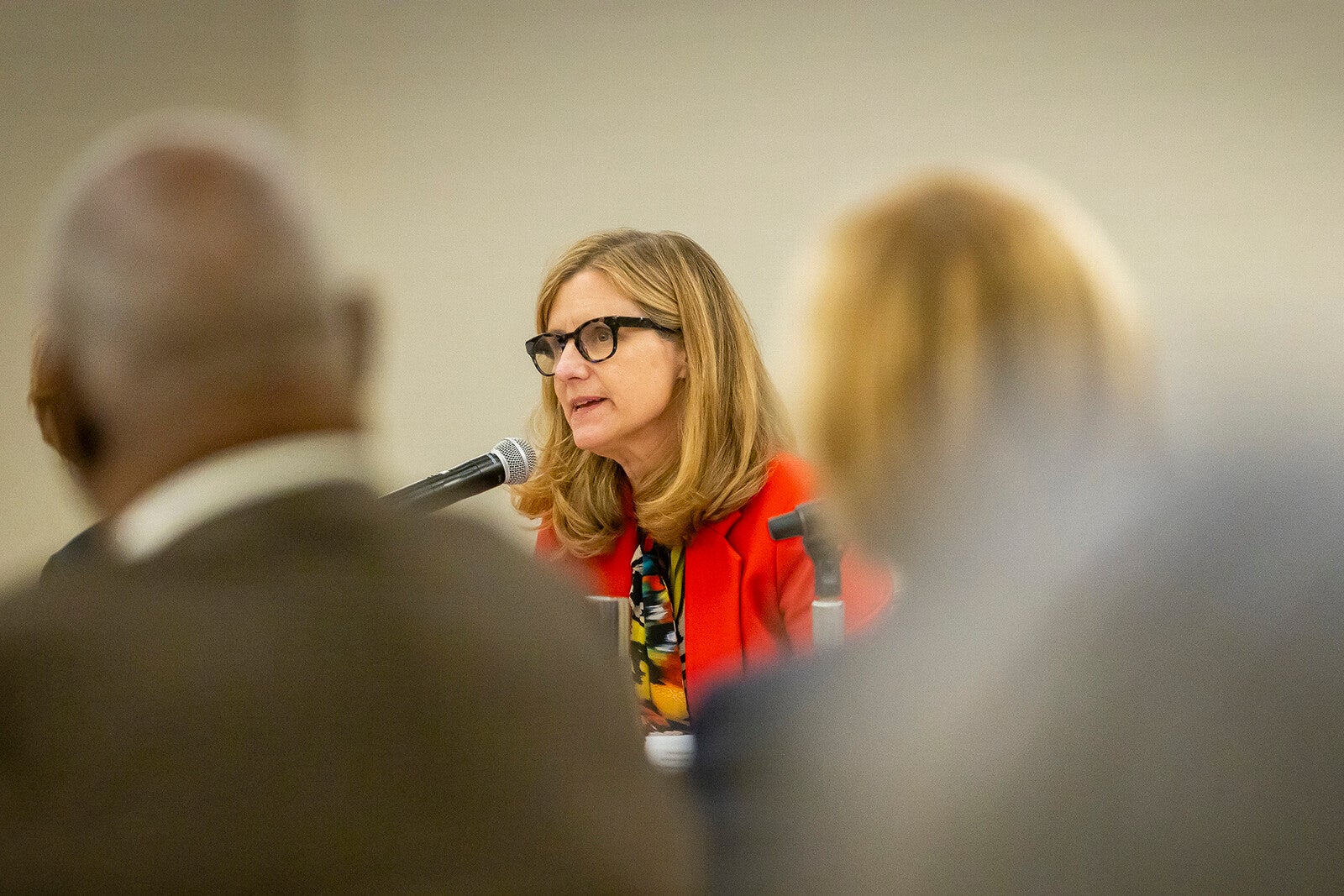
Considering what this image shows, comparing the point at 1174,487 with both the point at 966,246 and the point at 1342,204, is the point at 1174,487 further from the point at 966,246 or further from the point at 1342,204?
the point at 1342,204

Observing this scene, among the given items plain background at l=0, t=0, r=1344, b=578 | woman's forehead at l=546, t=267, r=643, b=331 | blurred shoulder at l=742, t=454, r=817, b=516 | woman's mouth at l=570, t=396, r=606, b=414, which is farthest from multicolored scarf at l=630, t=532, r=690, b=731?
plain background at l=0, t=0, r=1344, b=578

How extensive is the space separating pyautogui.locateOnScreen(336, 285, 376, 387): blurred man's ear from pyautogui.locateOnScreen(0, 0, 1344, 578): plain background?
1.88 m

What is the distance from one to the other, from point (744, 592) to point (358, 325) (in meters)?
1.13

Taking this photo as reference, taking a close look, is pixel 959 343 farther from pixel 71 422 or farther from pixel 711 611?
pixel 711 611

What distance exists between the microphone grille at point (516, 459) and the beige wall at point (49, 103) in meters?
2.13

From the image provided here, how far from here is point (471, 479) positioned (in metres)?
1.58

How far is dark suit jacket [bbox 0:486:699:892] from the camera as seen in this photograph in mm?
657

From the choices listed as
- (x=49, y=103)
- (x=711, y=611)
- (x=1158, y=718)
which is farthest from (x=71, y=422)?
(x=49, y=103)

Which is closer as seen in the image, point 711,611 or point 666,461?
point 711,611

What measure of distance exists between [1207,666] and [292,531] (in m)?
0.61

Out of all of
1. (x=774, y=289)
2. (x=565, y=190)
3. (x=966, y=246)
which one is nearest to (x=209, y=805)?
(x=966, y=246)

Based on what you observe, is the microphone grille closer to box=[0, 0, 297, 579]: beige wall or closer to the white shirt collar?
the white shirt collar

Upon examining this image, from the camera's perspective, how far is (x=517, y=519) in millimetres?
3697

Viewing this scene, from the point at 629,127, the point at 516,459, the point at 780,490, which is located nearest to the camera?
the point at 516,459
